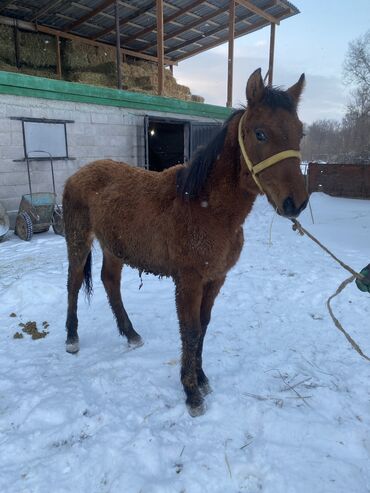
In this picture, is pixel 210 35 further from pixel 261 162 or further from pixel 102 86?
pixel 261 162

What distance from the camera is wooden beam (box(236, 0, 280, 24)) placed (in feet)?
36.9

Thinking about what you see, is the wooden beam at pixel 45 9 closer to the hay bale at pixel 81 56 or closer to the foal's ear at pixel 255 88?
the hay bale at pixel 81 56

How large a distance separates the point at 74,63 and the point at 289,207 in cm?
1461

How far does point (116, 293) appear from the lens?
10.6ft

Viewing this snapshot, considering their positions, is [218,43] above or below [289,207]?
above

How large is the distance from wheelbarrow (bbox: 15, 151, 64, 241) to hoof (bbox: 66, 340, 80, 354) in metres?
3.84

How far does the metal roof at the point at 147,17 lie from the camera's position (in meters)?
10.8

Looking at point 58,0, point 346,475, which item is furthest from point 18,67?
point 346,475

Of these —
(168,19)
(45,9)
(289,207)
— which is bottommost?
(289,207)

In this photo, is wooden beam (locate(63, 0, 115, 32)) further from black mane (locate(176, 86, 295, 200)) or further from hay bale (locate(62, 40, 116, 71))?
black mane (locate(176, 86, 295, 200))

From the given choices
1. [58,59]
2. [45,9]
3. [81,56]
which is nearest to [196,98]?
[81,56]

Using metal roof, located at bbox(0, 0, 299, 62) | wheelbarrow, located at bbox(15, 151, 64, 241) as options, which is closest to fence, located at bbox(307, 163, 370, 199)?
metal roof, located at bbox(0, 0, 299, 62)

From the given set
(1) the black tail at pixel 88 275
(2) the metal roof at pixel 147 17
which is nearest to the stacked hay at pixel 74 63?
(2) the metal roof at pixel 147 17

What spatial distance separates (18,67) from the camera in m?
12.3
